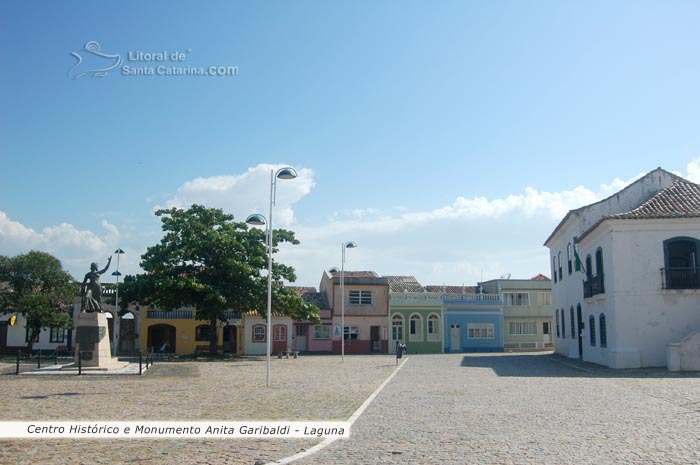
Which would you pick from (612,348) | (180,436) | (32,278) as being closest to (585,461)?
(180,436)

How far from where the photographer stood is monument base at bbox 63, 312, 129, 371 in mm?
23562

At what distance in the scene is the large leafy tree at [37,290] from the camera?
34.8 m

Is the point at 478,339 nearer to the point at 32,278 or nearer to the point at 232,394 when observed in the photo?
the point at 32,278

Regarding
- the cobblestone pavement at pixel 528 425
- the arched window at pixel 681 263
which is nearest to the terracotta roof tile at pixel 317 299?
the arched window at pixel 681 263

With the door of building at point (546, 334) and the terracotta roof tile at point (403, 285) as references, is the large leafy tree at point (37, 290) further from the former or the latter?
the door of building at point (546, 334)

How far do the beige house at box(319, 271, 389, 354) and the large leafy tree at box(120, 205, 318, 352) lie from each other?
11.0 metres

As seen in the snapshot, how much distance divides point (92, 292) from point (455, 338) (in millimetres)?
30314

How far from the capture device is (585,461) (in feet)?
27.1

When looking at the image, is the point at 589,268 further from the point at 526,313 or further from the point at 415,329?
the point at 526,313

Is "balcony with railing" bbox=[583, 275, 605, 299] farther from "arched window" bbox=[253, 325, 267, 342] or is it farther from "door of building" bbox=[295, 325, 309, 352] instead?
"arched window" bbox=[253, 325, 267, 342]

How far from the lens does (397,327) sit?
47875 mm

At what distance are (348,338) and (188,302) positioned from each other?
15.8 m

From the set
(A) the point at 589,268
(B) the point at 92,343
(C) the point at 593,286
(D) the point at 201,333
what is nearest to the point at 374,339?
(D) the point at 201,333

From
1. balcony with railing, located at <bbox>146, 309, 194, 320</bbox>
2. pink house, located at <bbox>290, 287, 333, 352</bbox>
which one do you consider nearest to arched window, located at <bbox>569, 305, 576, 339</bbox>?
pink house, located at <bbox>290, 287, 333, 352</bbox>
